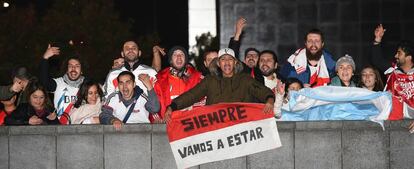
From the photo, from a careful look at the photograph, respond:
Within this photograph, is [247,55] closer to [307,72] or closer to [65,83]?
[307,72]

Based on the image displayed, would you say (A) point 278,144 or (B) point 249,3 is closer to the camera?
(A) point 278,144

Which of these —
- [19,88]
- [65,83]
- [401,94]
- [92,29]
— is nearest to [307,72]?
[401,94]

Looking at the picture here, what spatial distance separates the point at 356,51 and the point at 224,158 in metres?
11.8

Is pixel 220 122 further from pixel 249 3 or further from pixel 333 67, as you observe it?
pixel 249 3

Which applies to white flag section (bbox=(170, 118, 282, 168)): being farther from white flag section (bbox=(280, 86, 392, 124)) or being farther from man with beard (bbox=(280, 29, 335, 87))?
man with beard (bbox=(280, 29, 335, 87))

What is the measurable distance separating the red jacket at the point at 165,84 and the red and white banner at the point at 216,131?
82cm

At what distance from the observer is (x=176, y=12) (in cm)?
4253

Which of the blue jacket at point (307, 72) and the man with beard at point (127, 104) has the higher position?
the blue jacket at point (307, 72)

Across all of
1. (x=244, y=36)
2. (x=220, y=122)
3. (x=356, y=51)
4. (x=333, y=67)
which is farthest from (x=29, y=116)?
(x=356, y=51)

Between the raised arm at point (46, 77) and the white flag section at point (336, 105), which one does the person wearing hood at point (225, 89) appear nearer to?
the white flag section at point (336, 105)

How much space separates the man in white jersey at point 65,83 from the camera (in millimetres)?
12352

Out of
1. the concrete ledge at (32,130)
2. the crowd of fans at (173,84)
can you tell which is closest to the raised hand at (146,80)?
the crowd of fans at (173,84)

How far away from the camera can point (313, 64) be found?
12398mm

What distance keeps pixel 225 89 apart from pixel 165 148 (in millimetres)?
1123
